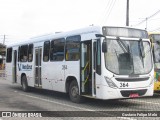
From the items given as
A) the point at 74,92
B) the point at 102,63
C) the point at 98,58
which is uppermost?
the point at 98,58

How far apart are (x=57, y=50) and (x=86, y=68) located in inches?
109

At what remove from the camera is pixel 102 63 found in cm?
1222

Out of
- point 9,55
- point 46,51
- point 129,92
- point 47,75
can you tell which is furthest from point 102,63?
point 9,55

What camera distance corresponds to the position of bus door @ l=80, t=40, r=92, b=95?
1312cm

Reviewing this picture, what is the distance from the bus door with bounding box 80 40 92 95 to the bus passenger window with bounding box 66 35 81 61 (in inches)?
15.4

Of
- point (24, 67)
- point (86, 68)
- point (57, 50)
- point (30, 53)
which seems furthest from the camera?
point (24, 67)

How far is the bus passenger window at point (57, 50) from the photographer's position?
1523cm

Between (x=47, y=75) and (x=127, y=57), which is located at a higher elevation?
(x=127, y=57)

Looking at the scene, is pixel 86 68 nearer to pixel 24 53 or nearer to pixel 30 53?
pixel 30 53

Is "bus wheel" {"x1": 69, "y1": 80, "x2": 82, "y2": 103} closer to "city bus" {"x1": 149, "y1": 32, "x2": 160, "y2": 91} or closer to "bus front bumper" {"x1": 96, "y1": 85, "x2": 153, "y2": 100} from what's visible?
"bus front bumper" {"x1": 96, "y1": 85, "x2": 153, "y2": 100}

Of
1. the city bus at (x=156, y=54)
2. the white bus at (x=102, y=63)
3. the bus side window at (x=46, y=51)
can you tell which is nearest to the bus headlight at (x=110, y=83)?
the white bus at (x=102, y=63)

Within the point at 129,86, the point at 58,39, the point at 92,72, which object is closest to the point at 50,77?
the point at 58,39

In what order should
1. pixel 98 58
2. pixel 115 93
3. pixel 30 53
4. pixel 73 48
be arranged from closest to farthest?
pixel 115 93 → pixel 98 58 → pixel 73 48 → pixel 30 53

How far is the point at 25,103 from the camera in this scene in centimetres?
1418
